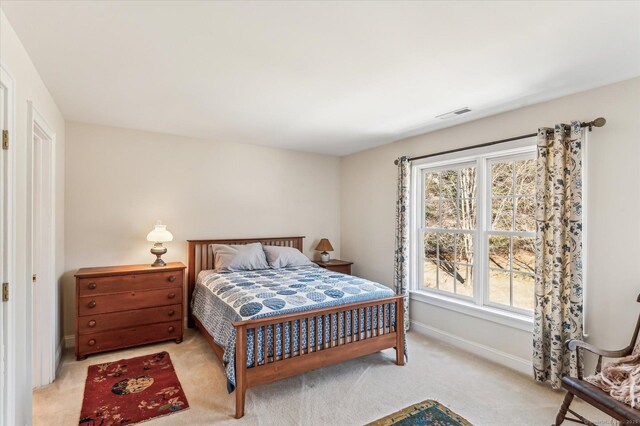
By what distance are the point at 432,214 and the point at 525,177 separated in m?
1.17

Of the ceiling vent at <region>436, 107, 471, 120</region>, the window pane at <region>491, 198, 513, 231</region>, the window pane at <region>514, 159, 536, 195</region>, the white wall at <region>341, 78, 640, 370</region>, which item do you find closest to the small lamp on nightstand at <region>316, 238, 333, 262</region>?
the white wall at <region>341, 78, 640, 370</region>

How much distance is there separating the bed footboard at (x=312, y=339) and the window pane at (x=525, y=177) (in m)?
1.63

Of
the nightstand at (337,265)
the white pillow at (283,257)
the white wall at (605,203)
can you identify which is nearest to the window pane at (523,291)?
the white wall at (605,203)

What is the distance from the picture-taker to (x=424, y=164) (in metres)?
4.02

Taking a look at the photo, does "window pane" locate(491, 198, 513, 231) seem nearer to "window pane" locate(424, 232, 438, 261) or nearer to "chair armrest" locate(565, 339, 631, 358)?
"window pane" locate(424, 232, 438, 261)

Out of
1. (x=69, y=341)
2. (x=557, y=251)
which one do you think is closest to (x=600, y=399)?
(x=557, y=251)

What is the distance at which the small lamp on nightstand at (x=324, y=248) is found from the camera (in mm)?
4997

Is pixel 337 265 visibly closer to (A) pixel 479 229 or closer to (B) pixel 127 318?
(A) pixel 479 229

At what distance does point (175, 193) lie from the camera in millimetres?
4152

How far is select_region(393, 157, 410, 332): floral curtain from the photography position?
406 cm

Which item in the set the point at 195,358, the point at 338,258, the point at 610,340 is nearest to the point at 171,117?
the point at 195,358

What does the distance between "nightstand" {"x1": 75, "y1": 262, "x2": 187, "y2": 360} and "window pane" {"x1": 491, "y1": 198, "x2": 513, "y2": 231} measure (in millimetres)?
3521

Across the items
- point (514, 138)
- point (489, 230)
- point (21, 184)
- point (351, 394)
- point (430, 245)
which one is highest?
point (514, 138)

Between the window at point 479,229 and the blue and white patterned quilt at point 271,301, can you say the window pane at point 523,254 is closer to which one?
the window at point 479,229
